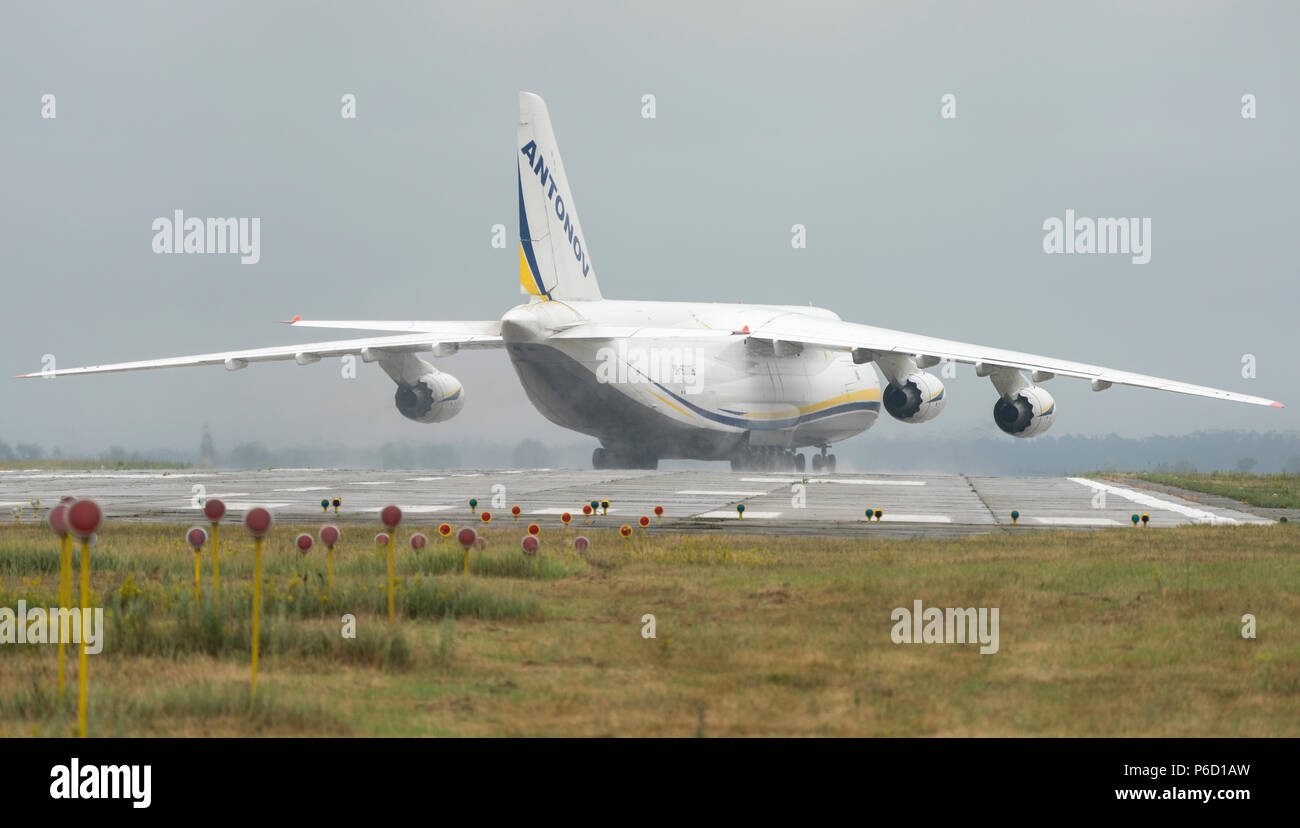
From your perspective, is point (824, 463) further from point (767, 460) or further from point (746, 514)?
point (746, 514)

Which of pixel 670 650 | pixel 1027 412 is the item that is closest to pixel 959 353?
pixel 1027 412

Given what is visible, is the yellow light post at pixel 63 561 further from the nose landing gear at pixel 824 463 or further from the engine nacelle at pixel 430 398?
the nose landing gear at pixel 824 463

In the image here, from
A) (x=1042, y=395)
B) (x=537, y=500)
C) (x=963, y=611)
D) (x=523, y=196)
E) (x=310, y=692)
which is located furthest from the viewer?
(x=523, y=196)

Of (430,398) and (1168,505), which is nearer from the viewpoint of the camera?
(1168,505)

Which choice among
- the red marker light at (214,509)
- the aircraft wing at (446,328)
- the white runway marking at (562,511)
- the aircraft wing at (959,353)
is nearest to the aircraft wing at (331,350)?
the aircraft wing at (446,328)

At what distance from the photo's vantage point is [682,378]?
4750 cm

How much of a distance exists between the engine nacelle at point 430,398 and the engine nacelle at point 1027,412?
18.7 metres

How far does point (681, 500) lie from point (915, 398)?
53.9 ft
